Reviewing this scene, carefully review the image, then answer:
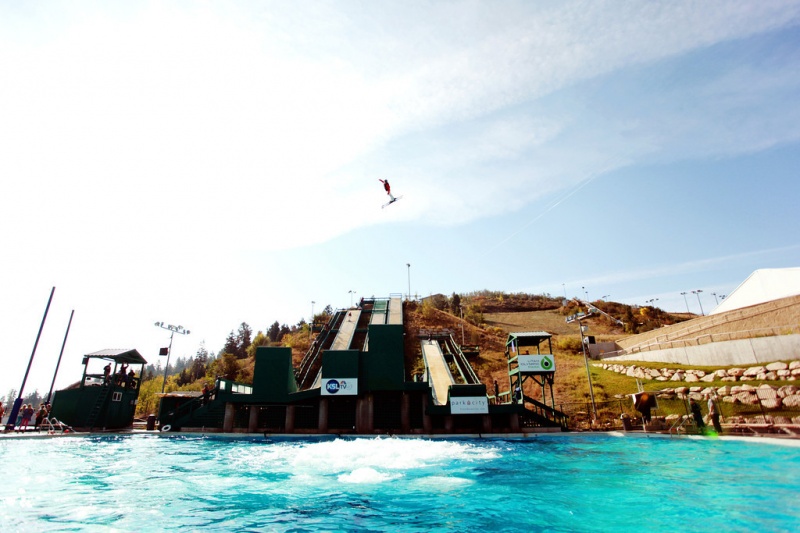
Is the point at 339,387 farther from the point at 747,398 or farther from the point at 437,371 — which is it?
the point at 747,398

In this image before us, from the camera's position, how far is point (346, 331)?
4747 cm

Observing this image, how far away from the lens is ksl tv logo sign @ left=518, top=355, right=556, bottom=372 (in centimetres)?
2655

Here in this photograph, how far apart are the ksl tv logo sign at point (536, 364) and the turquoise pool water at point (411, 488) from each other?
7.72 m

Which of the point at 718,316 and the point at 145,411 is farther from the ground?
the point at 718,316

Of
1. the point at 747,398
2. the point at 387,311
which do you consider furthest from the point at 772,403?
the point at 387,311

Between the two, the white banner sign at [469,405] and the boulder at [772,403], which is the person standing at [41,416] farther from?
the boulder at [772,403]

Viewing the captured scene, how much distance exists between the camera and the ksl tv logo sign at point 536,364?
1045 inches

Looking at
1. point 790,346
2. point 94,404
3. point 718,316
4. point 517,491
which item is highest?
point 718,316

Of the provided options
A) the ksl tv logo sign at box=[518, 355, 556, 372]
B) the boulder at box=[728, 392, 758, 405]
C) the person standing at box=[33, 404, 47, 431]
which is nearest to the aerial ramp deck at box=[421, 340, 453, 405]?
the ksl tv logo sign at box=[518, 355, 556, 372]

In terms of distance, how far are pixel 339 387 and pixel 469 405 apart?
9.04 meters

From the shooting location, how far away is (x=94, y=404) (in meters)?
30.1

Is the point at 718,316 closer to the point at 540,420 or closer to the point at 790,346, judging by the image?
the point at 790,346

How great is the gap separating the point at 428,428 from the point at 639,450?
1338cm

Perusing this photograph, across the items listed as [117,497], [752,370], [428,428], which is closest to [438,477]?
[117,497]
